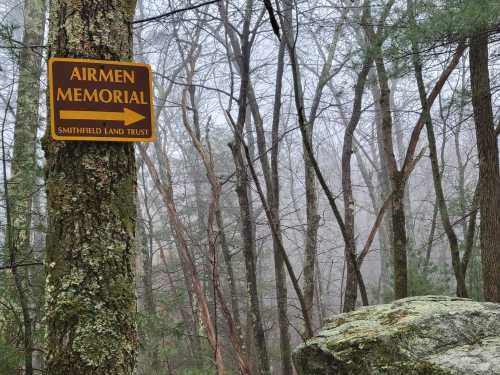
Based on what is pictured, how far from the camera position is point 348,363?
2.85 m

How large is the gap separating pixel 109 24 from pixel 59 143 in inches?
19.8

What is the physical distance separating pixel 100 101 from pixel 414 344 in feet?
6.78

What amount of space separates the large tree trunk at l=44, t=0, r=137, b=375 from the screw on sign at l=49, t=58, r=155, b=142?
0.18 feet

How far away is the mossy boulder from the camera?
2439mm

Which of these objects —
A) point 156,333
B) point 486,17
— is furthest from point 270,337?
point 486,17

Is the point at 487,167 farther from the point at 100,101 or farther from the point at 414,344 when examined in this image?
the point at 100,101

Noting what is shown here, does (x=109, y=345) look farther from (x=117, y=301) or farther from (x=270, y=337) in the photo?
(x=270, y=337)

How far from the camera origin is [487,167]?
5.94m

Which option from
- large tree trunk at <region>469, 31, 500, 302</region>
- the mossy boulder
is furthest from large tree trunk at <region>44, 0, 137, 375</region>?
large tree trunk at <region>469, 31, 500, 302</region>

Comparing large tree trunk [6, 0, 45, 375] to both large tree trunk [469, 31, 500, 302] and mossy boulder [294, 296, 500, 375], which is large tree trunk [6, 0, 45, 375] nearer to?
mossy boulder [294, 296, 500, 375]

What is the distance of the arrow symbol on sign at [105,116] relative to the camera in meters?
1.72

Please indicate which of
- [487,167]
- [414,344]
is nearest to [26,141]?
[414,344]

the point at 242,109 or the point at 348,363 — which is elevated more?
the point at 242,109

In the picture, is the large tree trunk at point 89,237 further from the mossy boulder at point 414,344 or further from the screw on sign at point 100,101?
the mossy boulder at point 414,344
